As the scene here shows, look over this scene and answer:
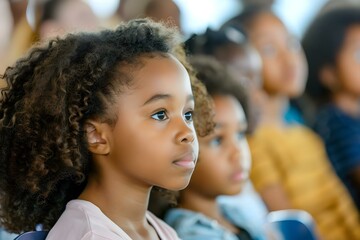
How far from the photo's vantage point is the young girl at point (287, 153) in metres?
1.95

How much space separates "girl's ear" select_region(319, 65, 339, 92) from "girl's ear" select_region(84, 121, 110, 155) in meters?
1.47

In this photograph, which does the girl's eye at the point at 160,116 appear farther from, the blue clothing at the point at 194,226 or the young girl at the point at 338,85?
the young girl at the point at 338,85

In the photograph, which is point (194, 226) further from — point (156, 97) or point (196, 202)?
point (156, 97)

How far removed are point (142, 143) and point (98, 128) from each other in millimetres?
71

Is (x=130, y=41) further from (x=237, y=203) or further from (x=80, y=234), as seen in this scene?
(x=237, y=203)

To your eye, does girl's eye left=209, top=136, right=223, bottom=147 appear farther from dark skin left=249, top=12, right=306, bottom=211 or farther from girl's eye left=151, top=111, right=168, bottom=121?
dark skin left=249, top=12, right=306, bottom=211

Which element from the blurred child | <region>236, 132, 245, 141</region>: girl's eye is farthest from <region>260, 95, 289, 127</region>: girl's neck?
<region>236, 132, 245, 141</region>: girl's eye

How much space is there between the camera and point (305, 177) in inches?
82.0

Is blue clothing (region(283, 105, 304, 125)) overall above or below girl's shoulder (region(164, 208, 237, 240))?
below

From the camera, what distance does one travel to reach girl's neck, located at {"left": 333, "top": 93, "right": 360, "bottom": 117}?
7.70ft

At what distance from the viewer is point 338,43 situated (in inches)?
92.8

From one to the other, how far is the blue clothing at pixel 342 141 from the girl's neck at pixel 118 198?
1.22 m

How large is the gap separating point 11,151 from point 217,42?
3.02 feet

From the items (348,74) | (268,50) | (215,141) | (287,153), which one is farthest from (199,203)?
(348,74)
